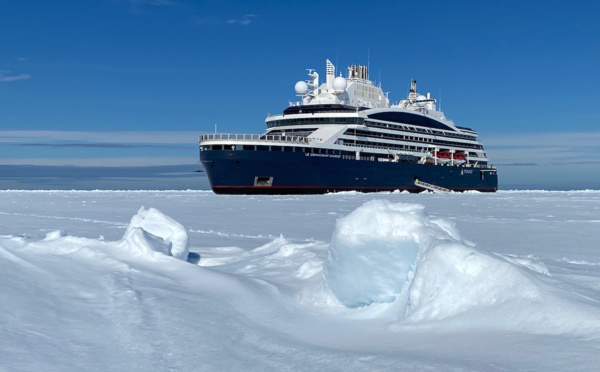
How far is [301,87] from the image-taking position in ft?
193

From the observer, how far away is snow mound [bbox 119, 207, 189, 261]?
818cm

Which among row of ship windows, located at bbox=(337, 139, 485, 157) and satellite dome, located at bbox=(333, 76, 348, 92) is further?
satellite dome, located at bbox=(333, 76, 348, 92)

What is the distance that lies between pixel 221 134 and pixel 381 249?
1626 inches

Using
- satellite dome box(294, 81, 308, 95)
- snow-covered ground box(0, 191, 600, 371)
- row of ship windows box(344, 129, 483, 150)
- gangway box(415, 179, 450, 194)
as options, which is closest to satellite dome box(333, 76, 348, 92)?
satellite dome box(294, 81, 308, 95)

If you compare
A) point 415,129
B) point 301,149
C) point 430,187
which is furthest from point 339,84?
point 430,187

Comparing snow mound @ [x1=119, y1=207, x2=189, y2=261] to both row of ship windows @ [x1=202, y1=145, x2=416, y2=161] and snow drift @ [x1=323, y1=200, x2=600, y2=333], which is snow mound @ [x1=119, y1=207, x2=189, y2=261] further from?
row of ship windows @ [x1=202, y1=145, x2=416, y2=161]

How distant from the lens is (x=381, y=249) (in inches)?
224

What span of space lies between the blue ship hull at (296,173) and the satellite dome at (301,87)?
38.0ft

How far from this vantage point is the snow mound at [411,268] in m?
4.86

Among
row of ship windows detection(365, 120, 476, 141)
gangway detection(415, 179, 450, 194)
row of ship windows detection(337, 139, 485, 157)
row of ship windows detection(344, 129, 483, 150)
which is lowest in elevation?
gangway detection(415, 179, 450, 194)

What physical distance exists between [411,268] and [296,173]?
41657mm

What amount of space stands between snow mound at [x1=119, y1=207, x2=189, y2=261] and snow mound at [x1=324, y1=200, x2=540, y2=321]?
3341mm

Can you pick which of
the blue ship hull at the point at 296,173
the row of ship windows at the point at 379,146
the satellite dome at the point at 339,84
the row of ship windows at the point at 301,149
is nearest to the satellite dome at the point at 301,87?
the satellite dome at the point at 339,84

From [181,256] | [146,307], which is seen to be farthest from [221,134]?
[146,307]
